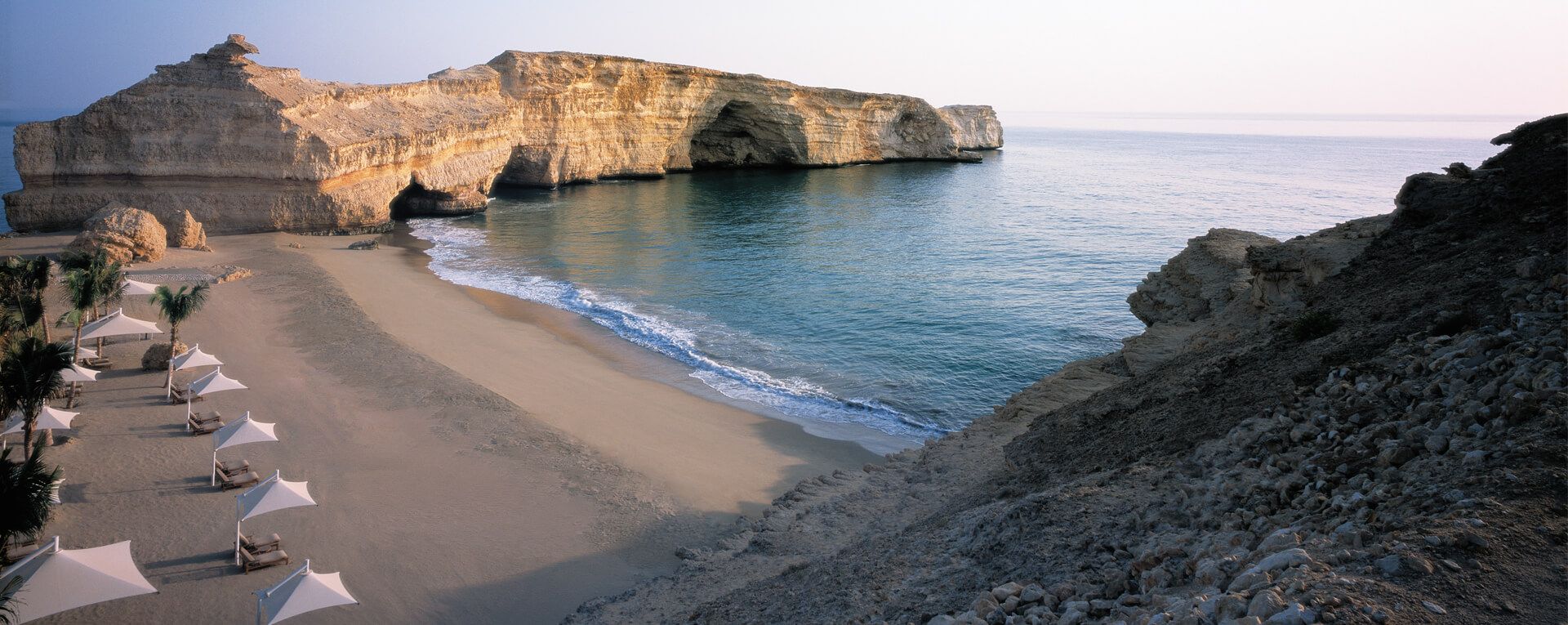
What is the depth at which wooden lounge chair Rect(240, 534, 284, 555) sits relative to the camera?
12.5 meters

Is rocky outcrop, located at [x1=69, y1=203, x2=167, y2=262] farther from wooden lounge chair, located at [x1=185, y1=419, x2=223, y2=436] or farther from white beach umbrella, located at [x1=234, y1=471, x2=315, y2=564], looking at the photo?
white beach umbrella, located at [x1=234, y1=471, x2=315, y2=564]

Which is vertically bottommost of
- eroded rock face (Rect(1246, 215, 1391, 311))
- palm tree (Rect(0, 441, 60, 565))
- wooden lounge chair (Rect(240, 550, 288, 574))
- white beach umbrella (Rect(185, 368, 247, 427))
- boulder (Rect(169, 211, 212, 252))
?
wooden lounge chair (Rect(240, 550, 288, 574))

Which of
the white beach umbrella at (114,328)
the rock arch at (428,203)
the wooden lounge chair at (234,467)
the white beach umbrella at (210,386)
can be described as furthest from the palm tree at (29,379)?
the rock arch at (428,203)

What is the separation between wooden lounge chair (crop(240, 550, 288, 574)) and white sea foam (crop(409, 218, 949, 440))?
11427 mm

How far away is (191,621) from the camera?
11.1m

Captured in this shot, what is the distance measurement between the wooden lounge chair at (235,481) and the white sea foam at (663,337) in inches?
429

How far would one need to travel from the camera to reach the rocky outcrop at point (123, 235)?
3053cm

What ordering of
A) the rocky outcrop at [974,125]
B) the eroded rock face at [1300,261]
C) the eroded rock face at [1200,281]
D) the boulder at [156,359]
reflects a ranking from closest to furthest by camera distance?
1. the eroded rock face at [1300,261]
2. the eroded rock face at [1200,281]
3. the boulder at [156,359]
4. the rocky outcrop at [974,125]

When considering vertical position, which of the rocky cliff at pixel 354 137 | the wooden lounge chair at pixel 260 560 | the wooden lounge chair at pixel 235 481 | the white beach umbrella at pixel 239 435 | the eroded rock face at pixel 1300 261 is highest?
the rocky cliff at pixel 354 137

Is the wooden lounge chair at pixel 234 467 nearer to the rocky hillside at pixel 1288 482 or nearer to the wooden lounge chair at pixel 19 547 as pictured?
the wooden lounge chair at pixel 19 547

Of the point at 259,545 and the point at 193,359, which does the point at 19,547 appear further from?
the point at 193,359

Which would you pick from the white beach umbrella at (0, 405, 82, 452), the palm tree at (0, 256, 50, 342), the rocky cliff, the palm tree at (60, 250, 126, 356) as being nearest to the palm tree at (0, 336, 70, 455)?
the white beach umbrella at (0, 405, 82, 452)

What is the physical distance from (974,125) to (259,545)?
125594 millimetres

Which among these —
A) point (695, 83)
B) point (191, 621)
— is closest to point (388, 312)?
point (191, 621)
